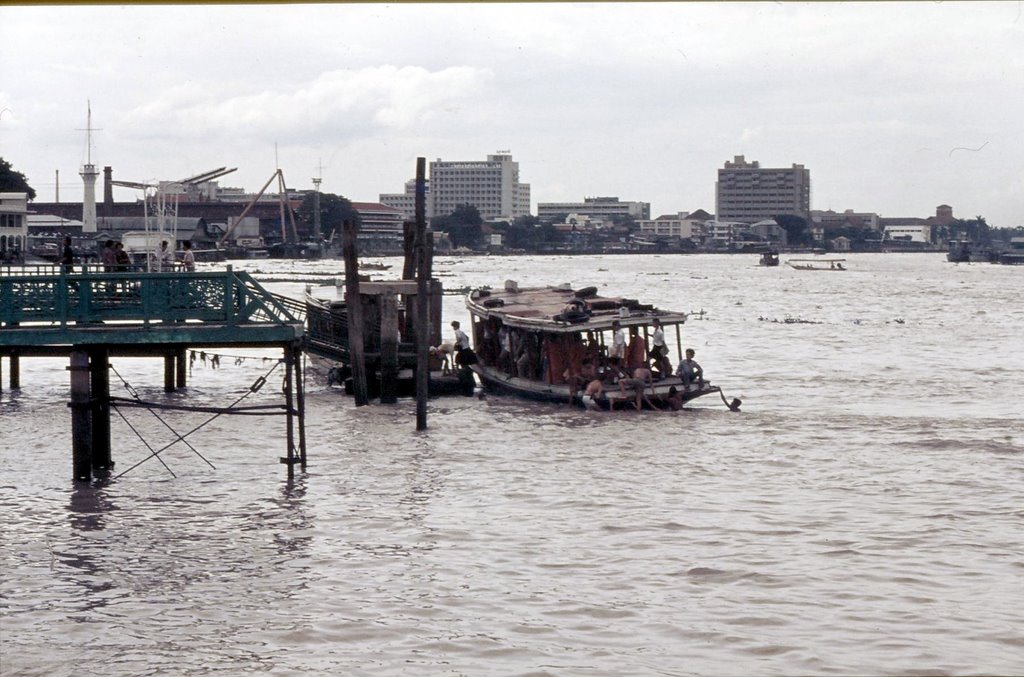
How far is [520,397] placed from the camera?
2919 centimetres

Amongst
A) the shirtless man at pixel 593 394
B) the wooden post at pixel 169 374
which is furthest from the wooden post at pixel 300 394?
Answer: the wooden post at pixel 169 374

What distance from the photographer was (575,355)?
27.8 m

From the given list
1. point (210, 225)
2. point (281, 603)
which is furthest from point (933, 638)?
point (210, 225)

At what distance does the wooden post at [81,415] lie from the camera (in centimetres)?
1759

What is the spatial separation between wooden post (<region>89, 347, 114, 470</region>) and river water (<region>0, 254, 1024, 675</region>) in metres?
0.44

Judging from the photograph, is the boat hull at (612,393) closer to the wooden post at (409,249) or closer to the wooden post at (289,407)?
the wooden post at (409,249)

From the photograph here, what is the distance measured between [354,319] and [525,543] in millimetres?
12480

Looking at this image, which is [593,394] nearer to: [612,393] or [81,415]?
[612,393]

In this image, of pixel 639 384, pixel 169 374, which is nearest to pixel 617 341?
pixel 639 384

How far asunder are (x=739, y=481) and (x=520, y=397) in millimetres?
10043

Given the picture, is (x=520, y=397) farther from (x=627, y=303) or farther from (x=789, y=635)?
(x=789, y=635)

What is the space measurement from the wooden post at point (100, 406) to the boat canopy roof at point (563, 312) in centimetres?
979

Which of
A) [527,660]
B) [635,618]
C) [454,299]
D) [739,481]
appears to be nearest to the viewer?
[527,660]

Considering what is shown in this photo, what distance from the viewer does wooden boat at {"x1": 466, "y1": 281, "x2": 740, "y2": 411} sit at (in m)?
26.7
